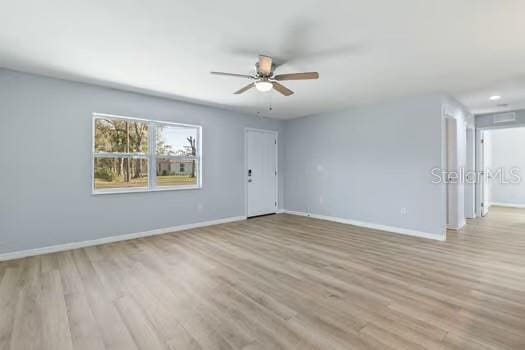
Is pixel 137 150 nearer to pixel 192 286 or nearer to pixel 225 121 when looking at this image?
pixel 225 121

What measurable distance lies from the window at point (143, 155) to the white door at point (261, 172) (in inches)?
54.0

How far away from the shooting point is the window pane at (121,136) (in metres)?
4.15

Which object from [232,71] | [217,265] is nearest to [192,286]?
[217,265]

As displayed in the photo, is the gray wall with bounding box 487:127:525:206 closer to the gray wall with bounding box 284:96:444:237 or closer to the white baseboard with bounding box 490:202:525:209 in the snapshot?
the white baseboard with bounding box 490:202:525:209

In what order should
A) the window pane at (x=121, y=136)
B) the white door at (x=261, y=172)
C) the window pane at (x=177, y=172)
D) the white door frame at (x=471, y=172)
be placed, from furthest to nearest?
the white door at (x=261, y=172), the white door frame at (x=471, y=172), the window pane at (x=177, y=172), the window pane at (x=121, y=136)

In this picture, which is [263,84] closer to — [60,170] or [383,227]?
[60,170]

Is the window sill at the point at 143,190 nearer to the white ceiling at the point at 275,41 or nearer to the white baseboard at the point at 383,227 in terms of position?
the white ceiling at the point at 275,41

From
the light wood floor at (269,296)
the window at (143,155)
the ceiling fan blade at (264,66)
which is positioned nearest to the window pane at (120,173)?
the window at (143,155)

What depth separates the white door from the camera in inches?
243

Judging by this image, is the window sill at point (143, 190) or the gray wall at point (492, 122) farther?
the gray wall at point (492, 122)

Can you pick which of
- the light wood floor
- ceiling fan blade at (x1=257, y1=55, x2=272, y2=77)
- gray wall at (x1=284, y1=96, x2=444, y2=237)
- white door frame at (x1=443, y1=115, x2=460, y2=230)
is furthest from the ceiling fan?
white door frame at (x1=443, y1=115, x2=460, y2=230)

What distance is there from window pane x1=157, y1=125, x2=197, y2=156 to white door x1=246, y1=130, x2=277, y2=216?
1.41 metres

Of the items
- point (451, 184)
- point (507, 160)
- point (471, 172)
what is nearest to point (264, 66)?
point (451, 184)

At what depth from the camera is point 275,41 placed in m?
2.60
